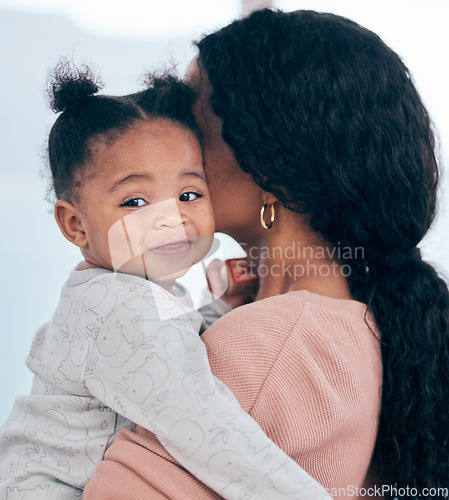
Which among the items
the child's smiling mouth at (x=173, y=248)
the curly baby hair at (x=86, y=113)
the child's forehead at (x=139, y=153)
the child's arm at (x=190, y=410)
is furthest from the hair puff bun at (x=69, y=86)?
the child's arm at (x=190, y=410)

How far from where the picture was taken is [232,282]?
1379 millimetres

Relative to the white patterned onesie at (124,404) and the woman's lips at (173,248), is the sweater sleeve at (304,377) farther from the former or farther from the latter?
the woman's lips at (173,248)

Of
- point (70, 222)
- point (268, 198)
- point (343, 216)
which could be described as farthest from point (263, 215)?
point (70, 222)

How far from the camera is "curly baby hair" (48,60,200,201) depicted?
1.00 m

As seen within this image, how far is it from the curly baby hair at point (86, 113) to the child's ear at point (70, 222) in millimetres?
21

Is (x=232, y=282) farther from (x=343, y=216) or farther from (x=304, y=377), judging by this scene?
(x=304, y=377)

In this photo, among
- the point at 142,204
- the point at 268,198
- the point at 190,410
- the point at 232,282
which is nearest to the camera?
the point at 190,410

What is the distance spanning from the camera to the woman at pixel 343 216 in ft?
2.86

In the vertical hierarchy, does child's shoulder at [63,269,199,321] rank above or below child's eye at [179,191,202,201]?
below

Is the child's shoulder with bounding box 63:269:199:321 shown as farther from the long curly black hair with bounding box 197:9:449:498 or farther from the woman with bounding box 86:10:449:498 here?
the long curly black hair with bounding box 197:9:449:498

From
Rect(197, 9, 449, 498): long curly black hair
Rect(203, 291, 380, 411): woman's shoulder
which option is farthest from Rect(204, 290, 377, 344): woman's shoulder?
Rect(197, 9, 449, 498): long curly black hair

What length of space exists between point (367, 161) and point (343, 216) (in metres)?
0.12

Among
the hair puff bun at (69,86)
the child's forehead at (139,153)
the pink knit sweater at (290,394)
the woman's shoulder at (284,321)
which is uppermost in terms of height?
the hair puff bun at (69,86)

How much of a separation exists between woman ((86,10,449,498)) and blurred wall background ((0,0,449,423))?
0.81 meters
